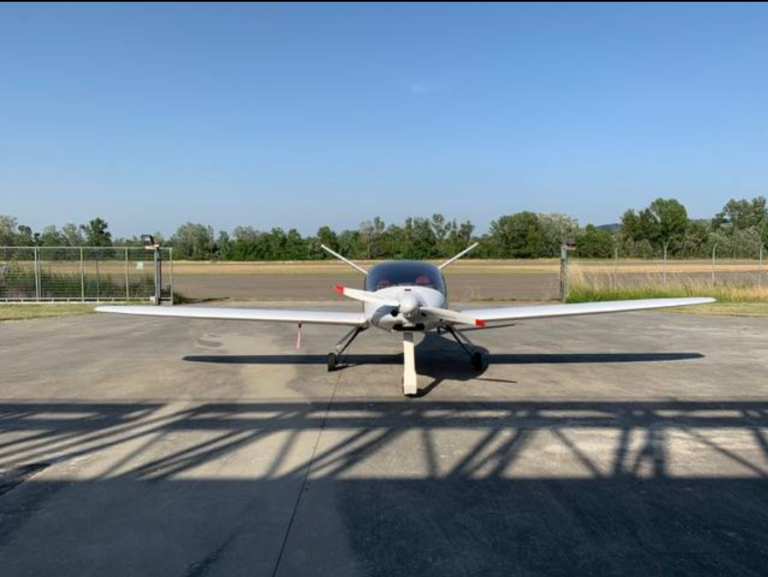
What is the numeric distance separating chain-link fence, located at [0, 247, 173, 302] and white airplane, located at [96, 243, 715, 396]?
13.6 metres

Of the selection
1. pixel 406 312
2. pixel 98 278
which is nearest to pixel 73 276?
pixel 98 278

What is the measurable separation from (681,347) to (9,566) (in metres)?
11.6

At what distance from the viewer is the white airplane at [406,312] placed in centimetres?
726

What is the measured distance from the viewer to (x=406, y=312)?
6.95 meters

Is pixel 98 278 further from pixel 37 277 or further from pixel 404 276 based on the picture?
pixel 404 276

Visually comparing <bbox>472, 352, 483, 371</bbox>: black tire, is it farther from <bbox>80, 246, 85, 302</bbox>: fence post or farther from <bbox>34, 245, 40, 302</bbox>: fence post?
<bbox>34, 245, 40, 302</bbox>: fence post

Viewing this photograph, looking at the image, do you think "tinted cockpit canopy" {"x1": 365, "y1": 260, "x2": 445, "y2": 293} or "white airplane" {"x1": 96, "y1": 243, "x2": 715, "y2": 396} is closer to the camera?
"white airplane" {"x1": 96, "y1": 243, "x2": 715, "y2": 396}

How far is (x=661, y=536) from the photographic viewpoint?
3.45 metres

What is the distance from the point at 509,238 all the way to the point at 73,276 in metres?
74.8

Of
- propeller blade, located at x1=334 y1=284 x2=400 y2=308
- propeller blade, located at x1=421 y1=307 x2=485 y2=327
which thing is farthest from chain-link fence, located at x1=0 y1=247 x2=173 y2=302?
→ propeller blade, located at x1=421 y1=307 x2=485 y2=327

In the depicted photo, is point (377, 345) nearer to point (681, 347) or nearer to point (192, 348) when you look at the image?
point (192, 348)

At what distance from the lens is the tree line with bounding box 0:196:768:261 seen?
82375 millimetres

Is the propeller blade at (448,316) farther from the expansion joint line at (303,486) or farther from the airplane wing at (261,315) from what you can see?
the expansion joint line at (303,486)

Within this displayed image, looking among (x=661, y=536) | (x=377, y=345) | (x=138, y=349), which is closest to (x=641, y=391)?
(x=661, y=536)
